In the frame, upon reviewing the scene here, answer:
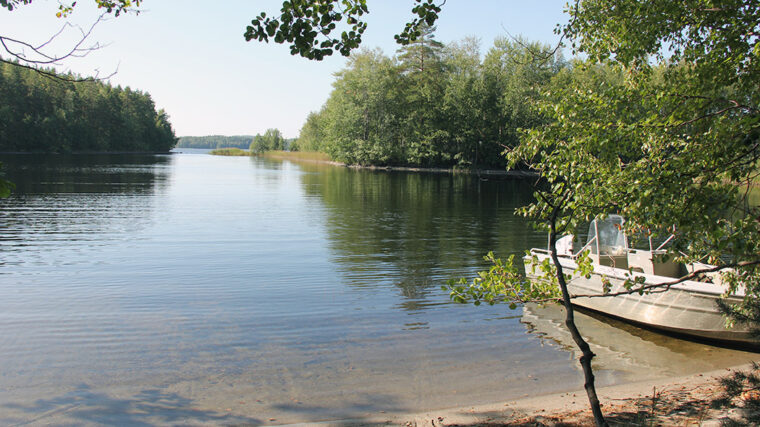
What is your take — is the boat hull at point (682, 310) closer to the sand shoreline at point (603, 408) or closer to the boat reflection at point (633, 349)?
the boat reflection at point (633, 349)

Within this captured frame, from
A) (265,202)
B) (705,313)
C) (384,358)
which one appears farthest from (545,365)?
(265,202)

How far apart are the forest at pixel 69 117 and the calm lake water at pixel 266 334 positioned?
247 feet

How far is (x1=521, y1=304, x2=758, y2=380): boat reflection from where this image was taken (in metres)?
8.09

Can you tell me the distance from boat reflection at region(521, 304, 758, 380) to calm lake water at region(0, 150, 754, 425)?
0.04 metres

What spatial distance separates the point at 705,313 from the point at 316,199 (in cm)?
2576

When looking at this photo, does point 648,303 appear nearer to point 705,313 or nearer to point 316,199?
point 705,313

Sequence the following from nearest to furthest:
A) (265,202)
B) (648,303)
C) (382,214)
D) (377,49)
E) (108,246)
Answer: (648,303)
(108,246)
(382,214)
(265,202)
(377,49)

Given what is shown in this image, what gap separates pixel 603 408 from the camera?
19.5ft

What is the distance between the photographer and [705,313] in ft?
28.8

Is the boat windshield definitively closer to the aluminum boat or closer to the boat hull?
the aluminum boat

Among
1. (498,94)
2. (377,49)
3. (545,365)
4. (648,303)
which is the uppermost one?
(377,49)

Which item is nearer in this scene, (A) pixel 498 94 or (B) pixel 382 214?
(B) pixel 382 214

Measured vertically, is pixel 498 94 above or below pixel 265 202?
above

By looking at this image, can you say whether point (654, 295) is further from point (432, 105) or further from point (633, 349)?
point (432, 105)
